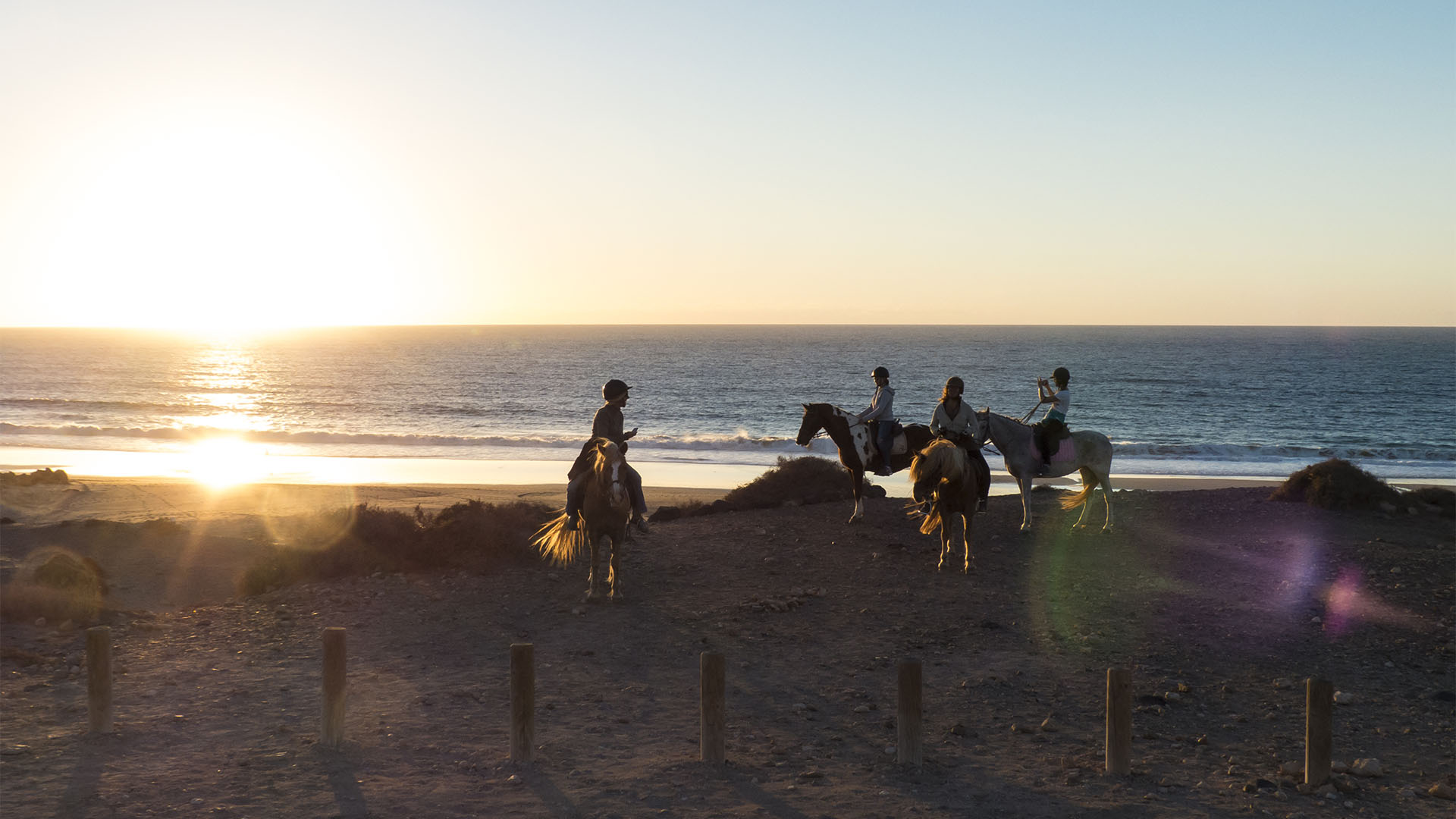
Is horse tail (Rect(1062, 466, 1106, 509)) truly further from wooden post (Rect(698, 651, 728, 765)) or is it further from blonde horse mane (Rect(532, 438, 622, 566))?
wooden post (Rect(698, 651, 728, 765))

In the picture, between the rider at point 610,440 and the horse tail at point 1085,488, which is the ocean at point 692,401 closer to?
the horse tail at point 1085,488

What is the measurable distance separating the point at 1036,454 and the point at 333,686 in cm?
1061

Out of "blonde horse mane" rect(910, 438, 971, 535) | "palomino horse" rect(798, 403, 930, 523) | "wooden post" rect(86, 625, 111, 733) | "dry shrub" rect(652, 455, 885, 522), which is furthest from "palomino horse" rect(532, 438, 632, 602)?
"wooden post" rect(86, 625, 111, 733)

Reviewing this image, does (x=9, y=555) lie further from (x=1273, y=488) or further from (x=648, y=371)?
(x=648, y=371)

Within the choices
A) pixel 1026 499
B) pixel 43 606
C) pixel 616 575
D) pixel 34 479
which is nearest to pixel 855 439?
pixel 1026 499

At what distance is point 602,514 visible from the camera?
12.0 meters

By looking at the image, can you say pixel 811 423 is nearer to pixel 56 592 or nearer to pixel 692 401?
pixel 56 592

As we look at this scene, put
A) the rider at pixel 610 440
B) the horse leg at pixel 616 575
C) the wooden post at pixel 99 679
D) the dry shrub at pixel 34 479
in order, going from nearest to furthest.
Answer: the wooden post at pixel 99 679, the rider at pixel 610 440, the horse leg at pixel 616 575, the dry shrub at pixel 34 479

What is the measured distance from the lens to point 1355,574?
43.5 feet

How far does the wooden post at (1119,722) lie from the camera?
7488 millimetres

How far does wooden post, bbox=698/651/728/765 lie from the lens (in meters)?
7.70

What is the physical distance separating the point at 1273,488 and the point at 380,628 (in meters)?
16.0

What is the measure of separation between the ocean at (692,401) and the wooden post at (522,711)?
76.8 ft

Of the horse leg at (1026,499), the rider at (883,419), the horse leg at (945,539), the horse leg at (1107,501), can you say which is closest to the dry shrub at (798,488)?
the rider at (883,419)
